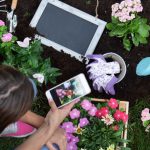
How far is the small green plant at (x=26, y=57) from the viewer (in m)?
2.11

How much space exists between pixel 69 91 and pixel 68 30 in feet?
1.70

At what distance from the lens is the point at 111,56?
2.33 meters

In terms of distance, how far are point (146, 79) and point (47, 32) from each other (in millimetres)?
670

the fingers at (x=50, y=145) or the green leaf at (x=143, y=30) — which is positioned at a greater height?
the green leaf at (x=143, y=30)

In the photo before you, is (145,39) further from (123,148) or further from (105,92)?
(123,148)

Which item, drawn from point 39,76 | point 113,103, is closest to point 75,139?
point 113,103

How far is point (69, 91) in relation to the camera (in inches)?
80.4

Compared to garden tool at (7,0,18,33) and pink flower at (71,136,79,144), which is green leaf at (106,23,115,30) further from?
pink flower at (71,136,79,144)

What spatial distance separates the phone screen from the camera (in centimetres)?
203

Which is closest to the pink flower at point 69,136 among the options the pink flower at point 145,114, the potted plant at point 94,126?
the potted plant at point 94,126

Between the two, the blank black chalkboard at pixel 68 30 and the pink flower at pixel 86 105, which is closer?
the pink flower at pixel 86 105

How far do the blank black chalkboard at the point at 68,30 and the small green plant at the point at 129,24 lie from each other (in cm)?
15

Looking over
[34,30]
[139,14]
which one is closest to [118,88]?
[139,14]

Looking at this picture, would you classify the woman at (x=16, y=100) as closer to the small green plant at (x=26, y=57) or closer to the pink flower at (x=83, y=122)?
the pink flower at (x=83, y=122)
